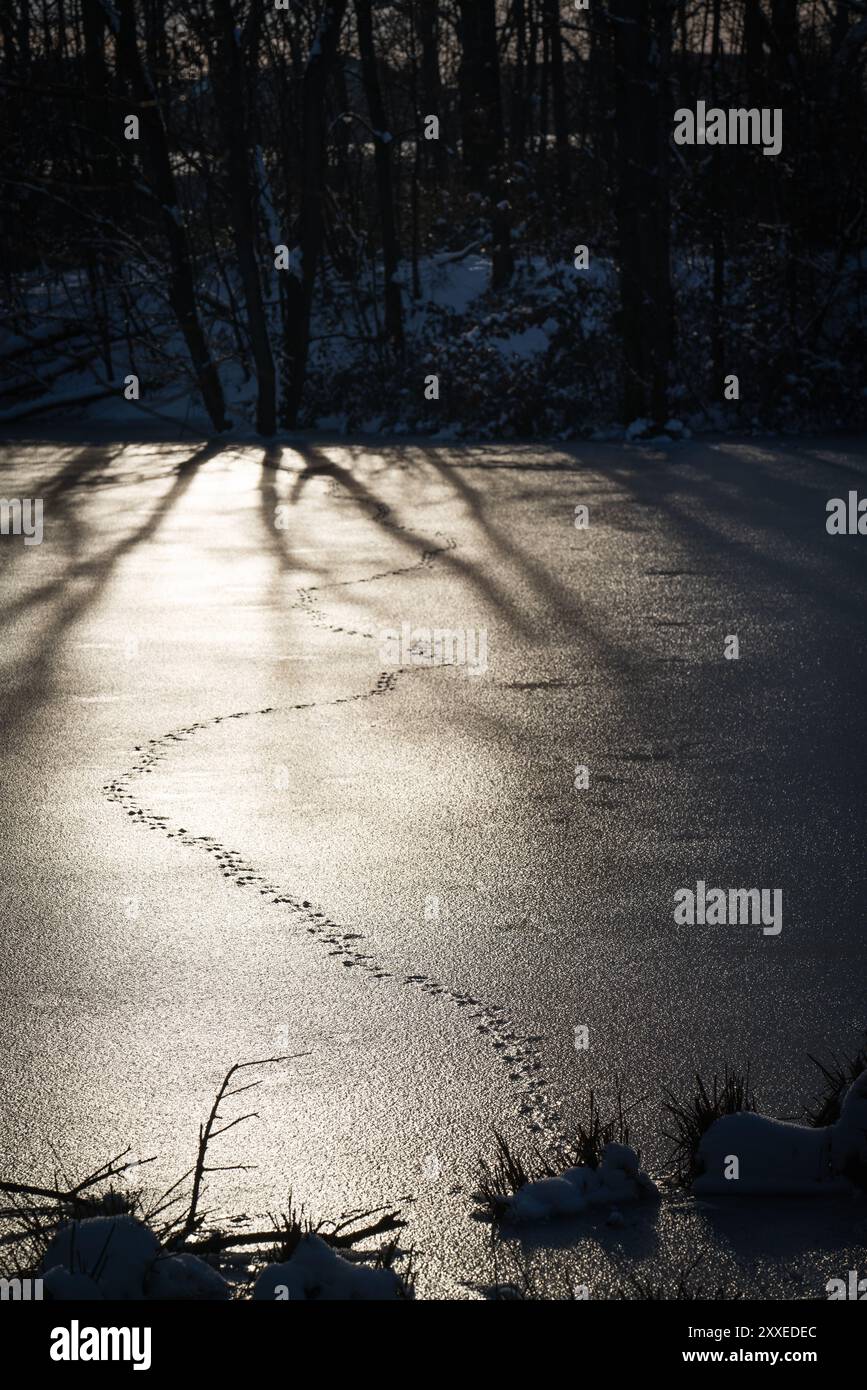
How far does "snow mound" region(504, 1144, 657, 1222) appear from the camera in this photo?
7.94 feet

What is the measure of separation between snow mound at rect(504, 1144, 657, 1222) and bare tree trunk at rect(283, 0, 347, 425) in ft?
51.2

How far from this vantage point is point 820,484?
11.5 meters

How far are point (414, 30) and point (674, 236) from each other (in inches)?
444

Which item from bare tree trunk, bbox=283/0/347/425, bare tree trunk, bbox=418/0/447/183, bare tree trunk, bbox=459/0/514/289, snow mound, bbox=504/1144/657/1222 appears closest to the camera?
snow mound, bbox=504/1144/657/1222

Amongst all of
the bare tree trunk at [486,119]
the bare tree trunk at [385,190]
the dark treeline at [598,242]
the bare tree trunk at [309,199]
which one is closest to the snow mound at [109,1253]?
the dark treeline at [598,242]

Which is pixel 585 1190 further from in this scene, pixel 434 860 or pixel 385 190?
pixel 385 190

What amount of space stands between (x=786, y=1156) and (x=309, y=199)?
15818 millimetres

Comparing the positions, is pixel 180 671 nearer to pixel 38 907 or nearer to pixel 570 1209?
pixel 38 907

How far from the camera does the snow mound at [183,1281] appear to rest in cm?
202

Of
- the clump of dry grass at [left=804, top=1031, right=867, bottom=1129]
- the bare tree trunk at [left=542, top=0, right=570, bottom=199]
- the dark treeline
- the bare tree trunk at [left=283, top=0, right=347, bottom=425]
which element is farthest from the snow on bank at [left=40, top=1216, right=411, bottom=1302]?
the bare tree trunk at [left=542, top=0, right=570, bottom=199]

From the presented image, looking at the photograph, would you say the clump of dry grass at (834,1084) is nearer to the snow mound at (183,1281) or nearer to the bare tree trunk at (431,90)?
the snow mound at (183,1281)

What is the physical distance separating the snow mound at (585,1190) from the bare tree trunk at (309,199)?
15.6m

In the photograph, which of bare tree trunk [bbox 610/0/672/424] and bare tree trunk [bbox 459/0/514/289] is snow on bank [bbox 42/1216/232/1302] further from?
bare tree trunk [bbox 459/0/514/289]

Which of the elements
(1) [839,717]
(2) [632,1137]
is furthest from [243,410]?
(2) [632,1137]
